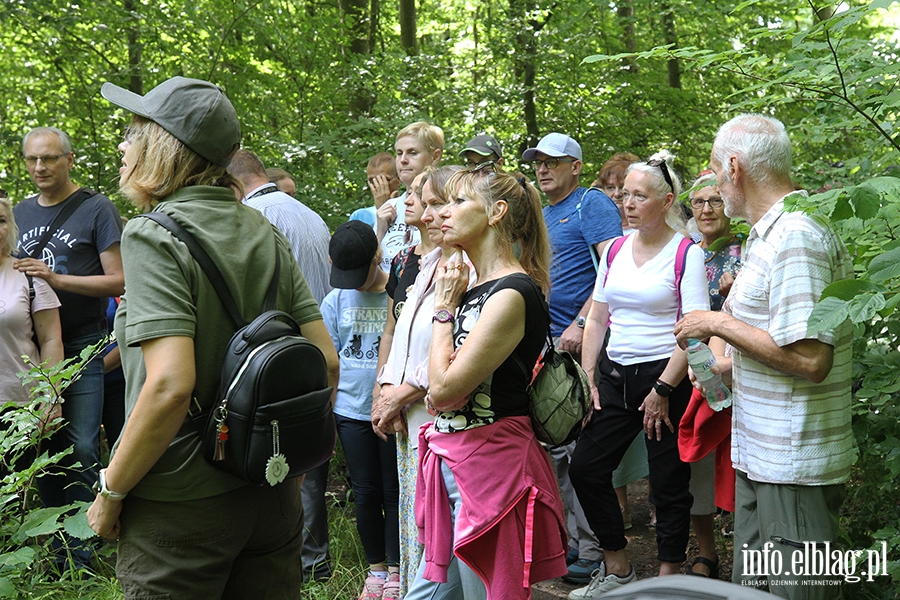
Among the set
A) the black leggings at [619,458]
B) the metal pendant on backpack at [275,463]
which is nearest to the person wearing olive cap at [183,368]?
the metal pendant on backpack at [275,463]

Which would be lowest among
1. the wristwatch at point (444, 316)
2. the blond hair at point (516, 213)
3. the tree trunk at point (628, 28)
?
the wristwatch at point (444, 316)

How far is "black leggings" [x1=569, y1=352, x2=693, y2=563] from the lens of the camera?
4.29 metres

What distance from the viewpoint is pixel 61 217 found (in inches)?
197

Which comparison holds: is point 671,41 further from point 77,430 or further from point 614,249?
point 77,430

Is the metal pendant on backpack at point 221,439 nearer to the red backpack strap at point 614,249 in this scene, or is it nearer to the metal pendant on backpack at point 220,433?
the metal pendant on backpack at point 220,433

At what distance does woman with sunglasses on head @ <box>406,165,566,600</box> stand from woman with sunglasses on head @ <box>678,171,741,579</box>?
110 cm

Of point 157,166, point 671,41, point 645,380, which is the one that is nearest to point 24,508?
point 157,166

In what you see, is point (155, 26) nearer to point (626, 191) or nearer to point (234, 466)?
point (626, 191)

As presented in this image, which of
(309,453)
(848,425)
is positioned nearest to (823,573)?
(848,425)

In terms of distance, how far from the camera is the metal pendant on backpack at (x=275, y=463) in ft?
7.47

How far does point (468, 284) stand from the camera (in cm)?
319

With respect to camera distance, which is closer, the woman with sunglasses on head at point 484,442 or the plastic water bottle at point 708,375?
the woman with sunglasses on head at point 484,442

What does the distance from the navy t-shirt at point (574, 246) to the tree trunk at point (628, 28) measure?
4.64 metres

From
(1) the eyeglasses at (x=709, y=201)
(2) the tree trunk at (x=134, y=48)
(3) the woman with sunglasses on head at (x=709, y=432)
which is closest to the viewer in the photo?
(3) the woman with sunglasses on head at (x=709, y=432)
